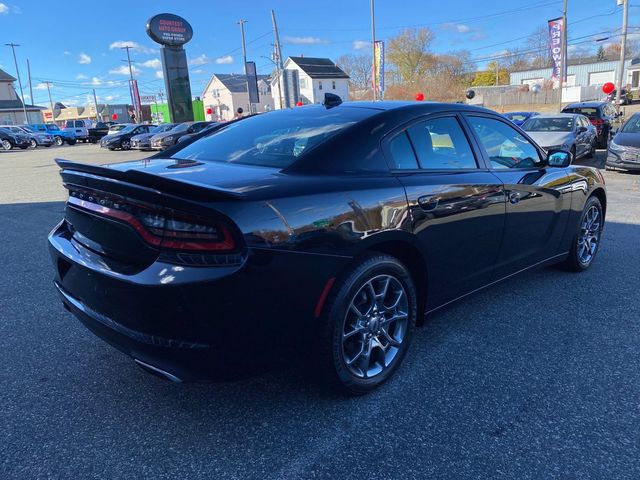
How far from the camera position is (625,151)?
11227 millimetres

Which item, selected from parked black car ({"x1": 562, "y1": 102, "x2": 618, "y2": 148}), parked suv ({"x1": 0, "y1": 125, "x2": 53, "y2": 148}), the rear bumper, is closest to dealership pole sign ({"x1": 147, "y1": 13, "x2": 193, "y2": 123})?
parked suv ({"x1": 0, "y1": 125, "x2": 53, "y2": 148})

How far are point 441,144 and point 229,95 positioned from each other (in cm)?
7578

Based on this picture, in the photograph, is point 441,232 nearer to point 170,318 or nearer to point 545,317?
Answer: point 545,317

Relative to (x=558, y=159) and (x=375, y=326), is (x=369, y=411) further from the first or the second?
(x=558, y=159)

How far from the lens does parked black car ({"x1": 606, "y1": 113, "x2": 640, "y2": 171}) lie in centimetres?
1109

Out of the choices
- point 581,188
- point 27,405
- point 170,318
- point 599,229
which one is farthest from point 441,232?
point 599,229

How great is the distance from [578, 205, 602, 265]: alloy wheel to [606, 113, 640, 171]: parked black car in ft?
25.5

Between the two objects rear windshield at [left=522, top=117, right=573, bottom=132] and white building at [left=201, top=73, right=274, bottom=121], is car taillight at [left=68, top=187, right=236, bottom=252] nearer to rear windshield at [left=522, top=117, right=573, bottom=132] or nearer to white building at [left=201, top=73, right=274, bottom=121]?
rear windshield at [left=522, top=117, right=573, bottom=132]

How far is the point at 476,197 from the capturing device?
315 cm

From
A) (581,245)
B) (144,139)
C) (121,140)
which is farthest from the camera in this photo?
(121,140)

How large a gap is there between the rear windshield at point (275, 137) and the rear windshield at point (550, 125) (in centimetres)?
1204

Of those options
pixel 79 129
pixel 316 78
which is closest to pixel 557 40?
pixel 79 129

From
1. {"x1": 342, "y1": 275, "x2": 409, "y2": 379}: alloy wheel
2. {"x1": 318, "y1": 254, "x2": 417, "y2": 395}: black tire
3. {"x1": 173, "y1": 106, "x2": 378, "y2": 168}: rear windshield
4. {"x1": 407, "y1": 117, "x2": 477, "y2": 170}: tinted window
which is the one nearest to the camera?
{"x1": 318, "y1": 254, "x2": 417, "y2": 395}: black tire

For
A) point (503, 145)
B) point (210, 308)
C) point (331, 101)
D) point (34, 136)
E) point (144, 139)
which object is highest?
point (34, 136)
